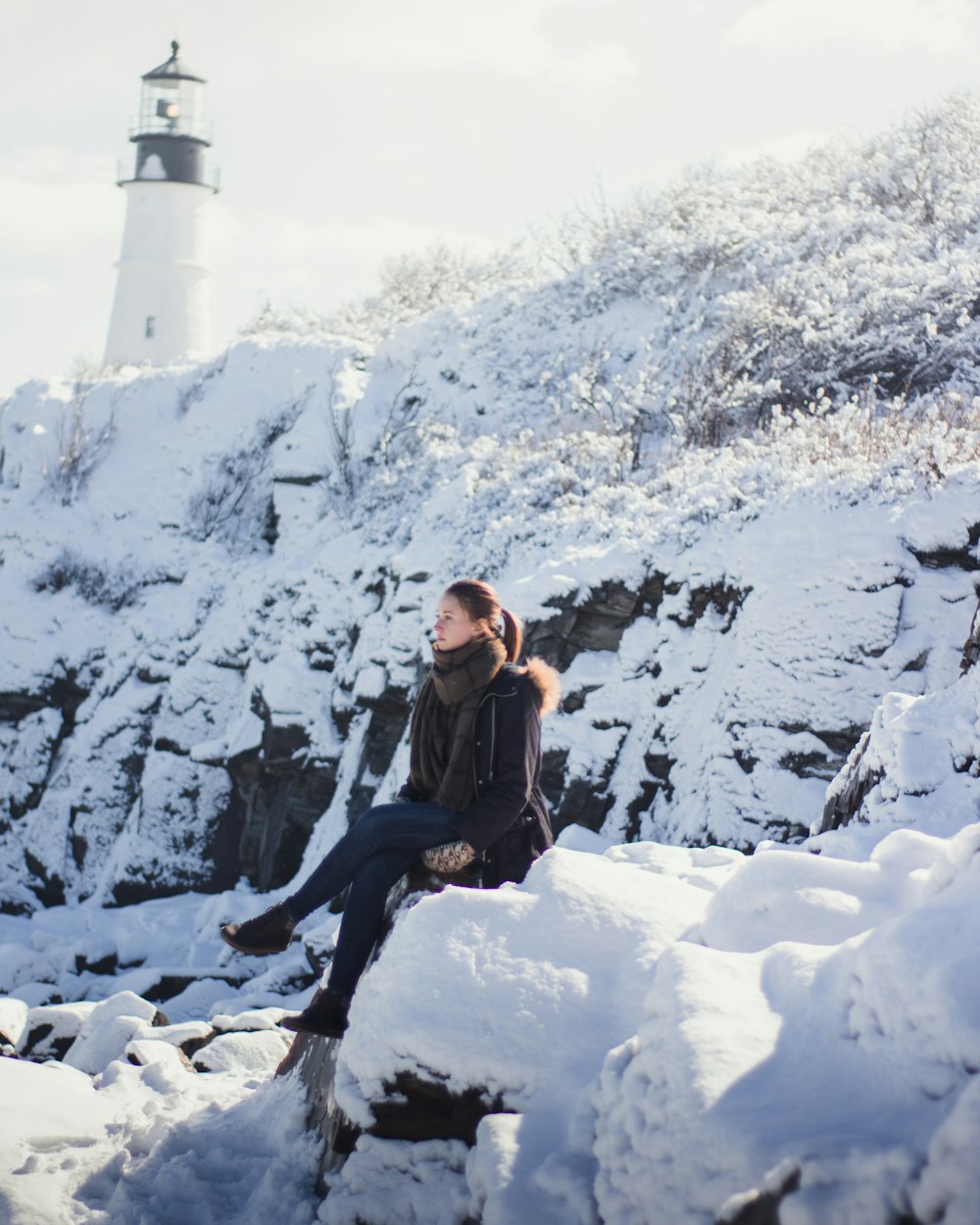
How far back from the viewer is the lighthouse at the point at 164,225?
27.6 m

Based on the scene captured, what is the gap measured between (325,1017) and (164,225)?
2783 cm

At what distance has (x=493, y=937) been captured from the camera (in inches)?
122

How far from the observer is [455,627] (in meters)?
4.08

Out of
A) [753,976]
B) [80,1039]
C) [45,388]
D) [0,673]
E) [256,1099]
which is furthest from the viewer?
[45,388]

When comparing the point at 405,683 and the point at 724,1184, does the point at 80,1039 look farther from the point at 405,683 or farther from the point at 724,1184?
the point at 724,1184

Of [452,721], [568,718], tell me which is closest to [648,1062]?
[452,721]

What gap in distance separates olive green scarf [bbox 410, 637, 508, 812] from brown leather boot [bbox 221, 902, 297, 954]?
2.33 ft

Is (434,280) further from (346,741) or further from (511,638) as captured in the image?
(511,638)

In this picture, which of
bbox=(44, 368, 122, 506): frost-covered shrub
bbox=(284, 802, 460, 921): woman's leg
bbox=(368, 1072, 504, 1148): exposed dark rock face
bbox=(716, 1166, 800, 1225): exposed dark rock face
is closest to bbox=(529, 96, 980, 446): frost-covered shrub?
bbox=(44, 368, 122, 506): frost-covered shrub

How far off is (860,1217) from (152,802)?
11087 mm

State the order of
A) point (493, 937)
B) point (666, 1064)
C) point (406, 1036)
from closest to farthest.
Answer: point (666, 1064), point (406, 1036), point (493, 937)

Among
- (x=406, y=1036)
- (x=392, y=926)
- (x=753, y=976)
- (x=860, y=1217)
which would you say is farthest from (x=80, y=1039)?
(x=860, y=1217)

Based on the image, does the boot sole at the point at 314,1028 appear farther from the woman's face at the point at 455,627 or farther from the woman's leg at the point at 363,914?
the woman's face at the point at 455,627

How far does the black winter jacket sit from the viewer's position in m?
3.88
